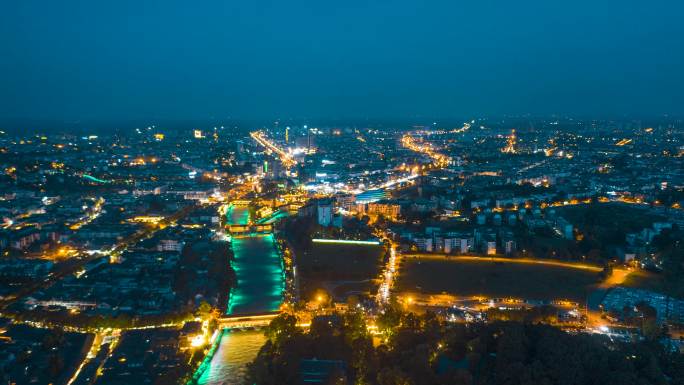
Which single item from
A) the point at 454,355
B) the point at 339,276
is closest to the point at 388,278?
the point at 339,276

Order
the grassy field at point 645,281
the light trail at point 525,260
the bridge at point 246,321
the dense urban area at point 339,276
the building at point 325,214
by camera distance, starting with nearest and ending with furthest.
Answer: the dense urban area at point 339,276 → the bridge at point 246,321 → the grassy field at point 645,281 → the light trail at point 525,260 → the building at point 325,214

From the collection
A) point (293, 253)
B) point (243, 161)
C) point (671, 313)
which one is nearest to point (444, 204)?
point (293, 253)

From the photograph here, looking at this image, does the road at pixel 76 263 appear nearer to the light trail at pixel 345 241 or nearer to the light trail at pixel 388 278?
the light trail at pixel 345 241

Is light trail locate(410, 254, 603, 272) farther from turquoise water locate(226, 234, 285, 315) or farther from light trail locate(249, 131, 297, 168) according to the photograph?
light trail locate(249, 131, 297, 168)

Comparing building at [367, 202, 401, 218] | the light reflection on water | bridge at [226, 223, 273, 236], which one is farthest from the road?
building at [367, 202, 401, 218]

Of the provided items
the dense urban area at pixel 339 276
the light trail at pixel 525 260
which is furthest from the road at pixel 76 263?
the light trail at pixel 525 260

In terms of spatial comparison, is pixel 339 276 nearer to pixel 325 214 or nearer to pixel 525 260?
pixel 525 260
